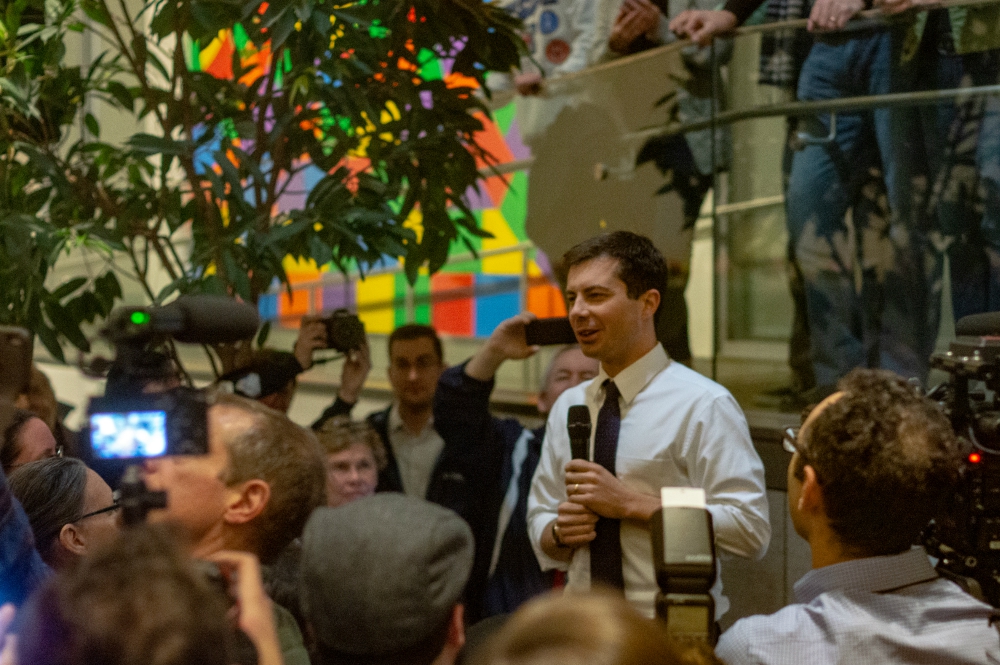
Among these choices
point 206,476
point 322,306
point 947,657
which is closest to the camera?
point 947,657

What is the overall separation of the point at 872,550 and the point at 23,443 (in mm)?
2167

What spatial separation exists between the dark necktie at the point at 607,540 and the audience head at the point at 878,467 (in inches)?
27.6

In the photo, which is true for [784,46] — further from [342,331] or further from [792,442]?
[792,442]

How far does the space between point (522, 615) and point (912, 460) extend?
93cm

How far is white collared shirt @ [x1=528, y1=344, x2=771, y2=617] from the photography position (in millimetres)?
2195

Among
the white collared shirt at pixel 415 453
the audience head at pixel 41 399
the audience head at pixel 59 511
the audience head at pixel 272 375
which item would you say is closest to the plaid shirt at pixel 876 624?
the audience head at pixel 59 511

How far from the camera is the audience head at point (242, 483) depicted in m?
1.67

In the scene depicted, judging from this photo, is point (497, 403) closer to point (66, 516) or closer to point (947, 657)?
point (66, 516)

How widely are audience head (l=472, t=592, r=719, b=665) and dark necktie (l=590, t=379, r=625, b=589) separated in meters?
1.37

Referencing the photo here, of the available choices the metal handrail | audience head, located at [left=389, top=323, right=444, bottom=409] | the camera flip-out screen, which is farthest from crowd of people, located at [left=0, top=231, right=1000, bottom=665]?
the metal handrail

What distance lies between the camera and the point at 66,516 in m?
2.13

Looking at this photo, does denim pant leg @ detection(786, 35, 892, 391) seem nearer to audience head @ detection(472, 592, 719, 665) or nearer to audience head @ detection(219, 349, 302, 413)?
audience head @ detection(219, 349, 302, 413)

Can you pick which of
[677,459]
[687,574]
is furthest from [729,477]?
[687,574]

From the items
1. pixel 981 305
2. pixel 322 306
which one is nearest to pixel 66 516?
pixel 981 305
